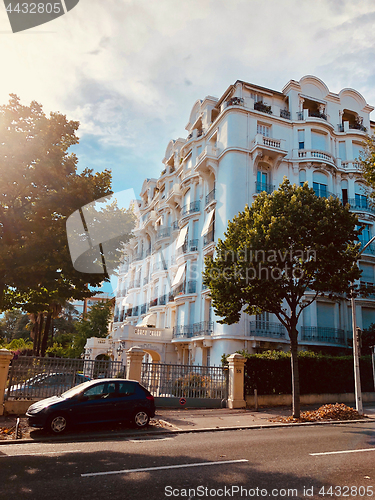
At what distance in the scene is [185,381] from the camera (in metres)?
17.8

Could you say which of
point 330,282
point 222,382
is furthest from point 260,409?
point 330,282

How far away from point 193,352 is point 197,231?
Result: 381 inches

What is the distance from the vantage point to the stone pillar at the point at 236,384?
17.7 meters

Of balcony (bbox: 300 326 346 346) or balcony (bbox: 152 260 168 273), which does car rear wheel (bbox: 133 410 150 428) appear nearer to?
balcony (bbox: 300 326 346 346)

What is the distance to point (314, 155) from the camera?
30594mm

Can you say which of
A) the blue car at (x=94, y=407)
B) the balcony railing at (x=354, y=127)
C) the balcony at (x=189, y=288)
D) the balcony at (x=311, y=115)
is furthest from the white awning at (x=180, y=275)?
the blue car at (x=94, y=407)

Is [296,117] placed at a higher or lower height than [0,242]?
higher

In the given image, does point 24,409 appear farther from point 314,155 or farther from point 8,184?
point 314,155

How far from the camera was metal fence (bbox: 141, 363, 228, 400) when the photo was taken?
677 inches

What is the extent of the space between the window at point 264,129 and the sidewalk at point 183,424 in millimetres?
20595

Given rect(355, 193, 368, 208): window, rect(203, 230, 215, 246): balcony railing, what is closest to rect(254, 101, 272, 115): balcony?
rect(355, 193, 368, 208): window

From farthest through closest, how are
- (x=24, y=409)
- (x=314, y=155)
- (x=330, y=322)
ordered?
1. (x=314, y=155)
2. (x=330, y=322)
3. (x=24, y=409)

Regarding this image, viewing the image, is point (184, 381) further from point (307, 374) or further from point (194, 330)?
point (194, 330)

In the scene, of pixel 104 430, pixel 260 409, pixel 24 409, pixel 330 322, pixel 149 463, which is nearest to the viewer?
pixel 149 463
